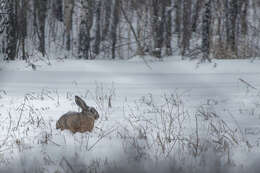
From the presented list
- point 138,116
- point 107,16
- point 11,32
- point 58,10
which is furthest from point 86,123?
point 58,10

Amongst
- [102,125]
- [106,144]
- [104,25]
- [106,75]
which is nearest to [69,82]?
[106,75]

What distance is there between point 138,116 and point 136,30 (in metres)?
17.9

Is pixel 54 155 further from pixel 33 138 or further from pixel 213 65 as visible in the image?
pixel 213 65

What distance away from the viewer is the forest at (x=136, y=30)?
10.9 metres

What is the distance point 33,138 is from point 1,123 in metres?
0.61

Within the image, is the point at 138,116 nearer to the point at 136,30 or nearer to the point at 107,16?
the point at 136,30

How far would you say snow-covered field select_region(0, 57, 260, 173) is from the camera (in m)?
3.79

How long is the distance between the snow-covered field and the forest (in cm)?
150

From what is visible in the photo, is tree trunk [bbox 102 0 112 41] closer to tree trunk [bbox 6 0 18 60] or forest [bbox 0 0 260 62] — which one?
forest [bbox 0 0 260 62]

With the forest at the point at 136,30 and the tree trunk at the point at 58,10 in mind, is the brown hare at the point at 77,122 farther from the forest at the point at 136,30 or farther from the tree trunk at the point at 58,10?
the tree trunk at the point at 58,10

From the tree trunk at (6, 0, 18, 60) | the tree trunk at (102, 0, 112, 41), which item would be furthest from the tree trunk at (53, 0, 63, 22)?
the tree trunk at (6, 0, 18, 60)

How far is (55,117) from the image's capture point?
500cm

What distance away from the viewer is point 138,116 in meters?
4.89

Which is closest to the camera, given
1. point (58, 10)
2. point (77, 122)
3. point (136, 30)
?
point (77, 122)
